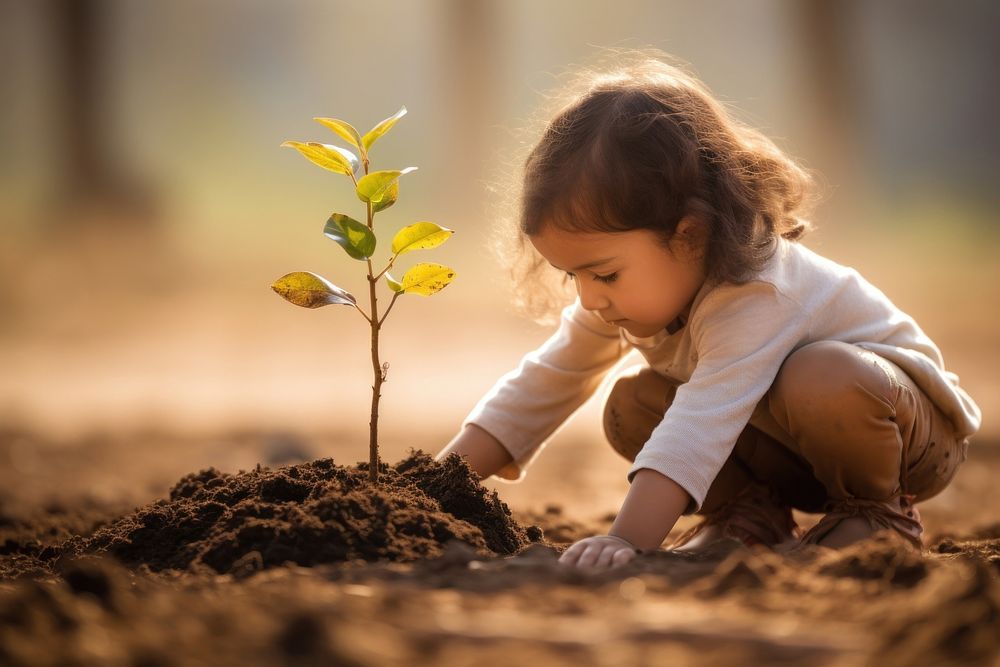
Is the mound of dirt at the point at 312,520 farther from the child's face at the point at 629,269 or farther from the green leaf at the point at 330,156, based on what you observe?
the green leaf at the point at 330,156

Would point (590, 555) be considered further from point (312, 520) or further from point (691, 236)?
point (691, 236)

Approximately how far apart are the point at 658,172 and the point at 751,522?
40.2 inches

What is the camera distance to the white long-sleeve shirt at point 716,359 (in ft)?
7.88

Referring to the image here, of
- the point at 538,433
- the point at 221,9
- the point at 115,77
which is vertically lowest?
the point at 538,433

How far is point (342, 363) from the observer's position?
29.6 feet

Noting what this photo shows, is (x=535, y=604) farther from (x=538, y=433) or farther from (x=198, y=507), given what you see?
(x=538, y=433)

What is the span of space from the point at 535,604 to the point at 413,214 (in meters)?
13.0

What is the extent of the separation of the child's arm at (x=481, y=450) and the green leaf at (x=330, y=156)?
103 centimetres

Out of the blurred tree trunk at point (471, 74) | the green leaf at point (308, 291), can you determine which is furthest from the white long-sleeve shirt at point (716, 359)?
the blurred tree trunk at point (471, 74)

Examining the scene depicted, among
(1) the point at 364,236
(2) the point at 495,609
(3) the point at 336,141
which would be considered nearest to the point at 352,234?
(1) the point at 364,236

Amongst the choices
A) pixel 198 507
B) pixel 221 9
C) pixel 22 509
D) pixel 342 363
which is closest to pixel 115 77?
pixel 221 9

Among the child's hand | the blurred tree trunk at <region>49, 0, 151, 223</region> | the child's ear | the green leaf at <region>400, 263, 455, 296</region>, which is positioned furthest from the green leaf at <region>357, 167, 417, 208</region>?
the blurred tree trunk at <region>49, 0, 151, 223</region>

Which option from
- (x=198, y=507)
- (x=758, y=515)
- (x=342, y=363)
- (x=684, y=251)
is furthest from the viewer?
(x=342, y=363)

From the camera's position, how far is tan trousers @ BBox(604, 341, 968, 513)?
8.28 ft
